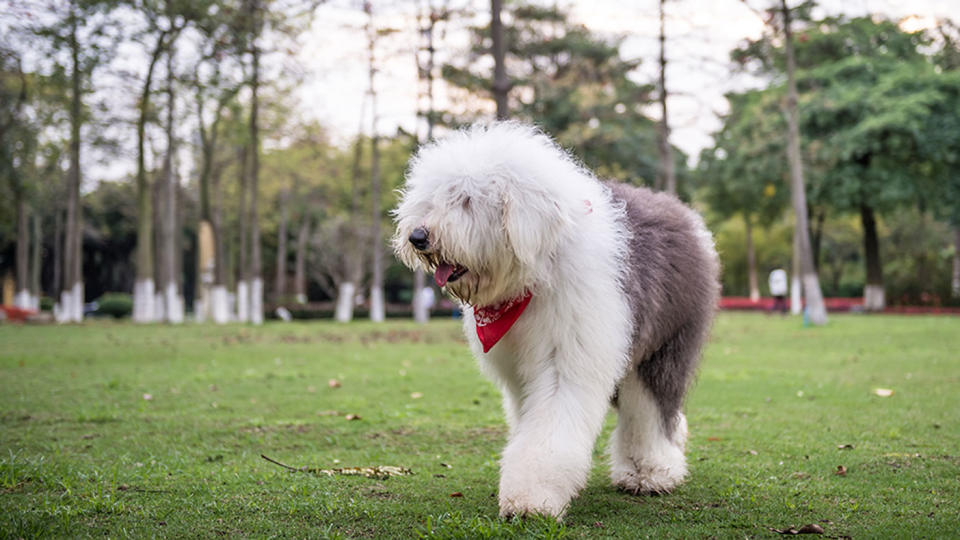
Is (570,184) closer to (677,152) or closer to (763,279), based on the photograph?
(677,152)

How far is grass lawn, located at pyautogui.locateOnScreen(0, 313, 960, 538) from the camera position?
147 inches

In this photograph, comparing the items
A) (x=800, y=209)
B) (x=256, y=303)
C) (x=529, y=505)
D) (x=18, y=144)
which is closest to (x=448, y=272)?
(x=529, y=505)

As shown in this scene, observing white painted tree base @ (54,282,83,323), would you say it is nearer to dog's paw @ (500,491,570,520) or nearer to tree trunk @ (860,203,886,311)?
dog's paw @ (500,491,570,520)

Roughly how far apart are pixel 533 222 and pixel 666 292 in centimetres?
116

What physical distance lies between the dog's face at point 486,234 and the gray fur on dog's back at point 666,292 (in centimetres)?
66

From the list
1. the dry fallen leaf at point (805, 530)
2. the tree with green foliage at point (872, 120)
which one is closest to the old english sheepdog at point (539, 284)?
the dry fallen leaf at point (805, 530)

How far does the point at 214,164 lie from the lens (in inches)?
1305

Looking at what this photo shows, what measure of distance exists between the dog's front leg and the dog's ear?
61 centimetres

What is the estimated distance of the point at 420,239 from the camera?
3.85 m

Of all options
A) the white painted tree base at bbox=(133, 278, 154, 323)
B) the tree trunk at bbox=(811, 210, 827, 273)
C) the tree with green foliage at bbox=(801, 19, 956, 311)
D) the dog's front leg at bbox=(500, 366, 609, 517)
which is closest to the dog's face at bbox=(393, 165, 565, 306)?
the dog's front leg at bbox=(500, 366, 609, 517)

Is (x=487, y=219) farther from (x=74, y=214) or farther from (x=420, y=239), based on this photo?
(x=74, y=214)

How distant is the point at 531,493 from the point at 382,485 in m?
1.15

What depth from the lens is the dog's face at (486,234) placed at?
3865mm

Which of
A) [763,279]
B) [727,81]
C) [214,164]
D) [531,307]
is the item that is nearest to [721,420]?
[531,307]
